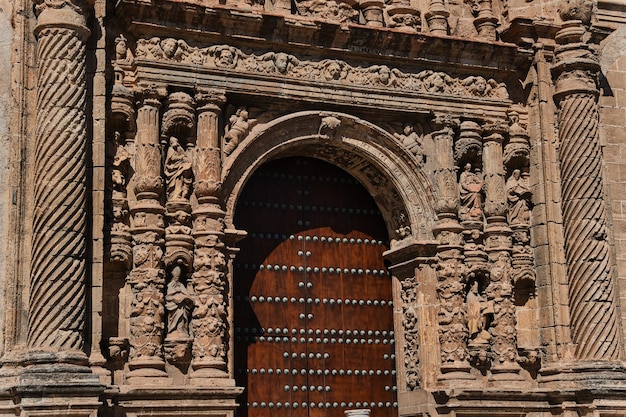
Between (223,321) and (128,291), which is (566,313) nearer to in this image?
(223,321)

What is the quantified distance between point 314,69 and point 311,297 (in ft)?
7.66

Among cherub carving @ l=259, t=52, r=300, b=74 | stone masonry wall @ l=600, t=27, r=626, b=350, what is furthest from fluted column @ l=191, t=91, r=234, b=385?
stone masonry wall @ l=600, t=27, r=626, b=350

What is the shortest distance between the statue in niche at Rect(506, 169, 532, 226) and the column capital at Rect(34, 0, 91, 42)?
15.8 ft

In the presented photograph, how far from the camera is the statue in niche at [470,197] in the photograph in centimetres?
1173

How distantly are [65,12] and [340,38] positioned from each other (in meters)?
2.89

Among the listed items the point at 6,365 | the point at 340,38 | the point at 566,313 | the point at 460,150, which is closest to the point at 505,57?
the point at 460,150

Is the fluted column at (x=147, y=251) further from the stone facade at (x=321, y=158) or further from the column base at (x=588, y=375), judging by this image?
the column base at (x=588, y=375)

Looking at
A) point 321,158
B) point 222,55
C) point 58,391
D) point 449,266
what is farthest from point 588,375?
point 58,391

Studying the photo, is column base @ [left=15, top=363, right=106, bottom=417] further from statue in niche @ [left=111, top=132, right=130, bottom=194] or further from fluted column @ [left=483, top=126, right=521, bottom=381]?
fluted column @ [left=483, top=126, right=521, bottom=381]

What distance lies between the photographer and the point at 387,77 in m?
11.7

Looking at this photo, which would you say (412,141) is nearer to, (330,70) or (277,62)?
(330,70)

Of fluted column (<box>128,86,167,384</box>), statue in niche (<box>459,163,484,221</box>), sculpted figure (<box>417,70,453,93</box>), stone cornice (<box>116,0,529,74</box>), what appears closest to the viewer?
fluted column (<box>128,86,167,384</box>)

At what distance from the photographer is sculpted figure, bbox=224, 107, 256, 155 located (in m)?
10.9

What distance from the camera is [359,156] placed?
11.7 metres
